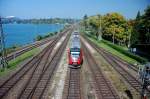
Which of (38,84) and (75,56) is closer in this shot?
(38,84)

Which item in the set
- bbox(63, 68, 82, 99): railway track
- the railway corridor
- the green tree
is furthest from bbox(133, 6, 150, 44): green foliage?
bbox(63, 68, 82, 99): railway track

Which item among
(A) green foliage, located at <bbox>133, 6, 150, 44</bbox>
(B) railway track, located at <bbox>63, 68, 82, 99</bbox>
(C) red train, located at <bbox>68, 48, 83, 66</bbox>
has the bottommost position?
(B) railway track, located at <bbox>63, 68, 82, 99</bbox>

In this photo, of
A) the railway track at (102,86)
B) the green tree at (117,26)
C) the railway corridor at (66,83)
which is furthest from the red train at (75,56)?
the green tree at (117,26)

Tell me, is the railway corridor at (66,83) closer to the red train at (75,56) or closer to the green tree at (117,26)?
the red train at (75,56)

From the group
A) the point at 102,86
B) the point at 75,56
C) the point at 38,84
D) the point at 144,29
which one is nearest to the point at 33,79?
the point at 38,84

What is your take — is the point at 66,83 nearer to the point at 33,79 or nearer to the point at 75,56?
the point at 33,79

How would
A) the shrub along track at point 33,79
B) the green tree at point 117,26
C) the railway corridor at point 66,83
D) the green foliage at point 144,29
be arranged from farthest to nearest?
1. the green tree at point 117,26
2. the green foliage at point 144,29
3. the shrub along track at point 33,79
4. the railway corridor at point 66,83

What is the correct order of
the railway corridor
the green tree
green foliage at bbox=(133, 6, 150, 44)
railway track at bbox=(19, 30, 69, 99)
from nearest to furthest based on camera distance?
railway track at bbox=(19, 30, 69, 99) → the railway corridor → green foliage at bbox=(133, 6, 150, 44) → the green tree

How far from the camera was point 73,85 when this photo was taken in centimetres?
3064

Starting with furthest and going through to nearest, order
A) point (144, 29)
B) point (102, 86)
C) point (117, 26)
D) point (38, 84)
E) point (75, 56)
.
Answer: point (117, 26) → point (144, 29) → point (75, 56) → point (38, 84) → point (102, 86)

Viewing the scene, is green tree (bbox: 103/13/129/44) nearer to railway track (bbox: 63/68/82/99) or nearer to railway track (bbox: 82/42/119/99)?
railway track (bbox: 82/42/119/99)

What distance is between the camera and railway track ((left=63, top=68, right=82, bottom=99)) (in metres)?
26.4

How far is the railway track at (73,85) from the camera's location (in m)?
26.4

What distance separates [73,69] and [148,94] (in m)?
16.0
